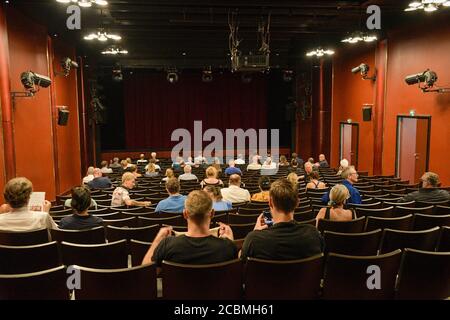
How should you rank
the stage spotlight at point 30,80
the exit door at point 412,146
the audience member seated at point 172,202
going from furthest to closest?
1. the exit door at point 412,146
2. the stage spotlight at point 30,80
3. the audience member seated at point 172,202

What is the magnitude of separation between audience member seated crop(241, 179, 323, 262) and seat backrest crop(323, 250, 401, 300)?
18cm

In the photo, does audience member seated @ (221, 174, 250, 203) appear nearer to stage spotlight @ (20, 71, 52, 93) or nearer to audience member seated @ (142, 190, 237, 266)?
audience member seated @ (142, 190, 237, 266)

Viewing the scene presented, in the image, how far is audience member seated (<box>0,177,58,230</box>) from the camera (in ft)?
13.0

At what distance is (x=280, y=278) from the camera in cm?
263

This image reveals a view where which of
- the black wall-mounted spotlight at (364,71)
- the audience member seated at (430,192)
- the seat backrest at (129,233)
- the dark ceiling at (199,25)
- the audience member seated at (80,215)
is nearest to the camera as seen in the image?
the audience member seated at (80,215)

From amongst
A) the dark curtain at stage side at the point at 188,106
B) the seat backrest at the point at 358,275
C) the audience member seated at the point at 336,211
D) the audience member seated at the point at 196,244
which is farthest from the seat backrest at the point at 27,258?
the dark curtain at stage side at the point at 188,106

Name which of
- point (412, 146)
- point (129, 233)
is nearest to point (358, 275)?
point (129, 233)

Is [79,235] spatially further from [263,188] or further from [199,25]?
[199,25]

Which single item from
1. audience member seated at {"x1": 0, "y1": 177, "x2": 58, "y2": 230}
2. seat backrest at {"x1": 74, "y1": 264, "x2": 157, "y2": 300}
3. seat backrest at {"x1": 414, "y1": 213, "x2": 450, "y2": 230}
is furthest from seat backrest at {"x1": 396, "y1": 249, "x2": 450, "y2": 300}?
audience member seated at {"x1": 0, "y1": 177, "x2": 58, "y2": 230}

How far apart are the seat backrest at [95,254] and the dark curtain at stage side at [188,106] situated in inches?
823

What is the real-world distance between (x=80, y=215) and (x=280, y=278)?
2.48 metres

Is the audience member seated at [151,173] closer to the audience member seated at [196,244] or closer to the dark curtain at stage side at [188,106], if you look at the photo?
the audience member seated at [196,244]

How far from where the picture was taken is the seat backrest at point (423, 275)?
9.42 feet

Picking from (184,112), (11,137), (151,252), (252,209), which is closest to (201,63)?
(184,112)
